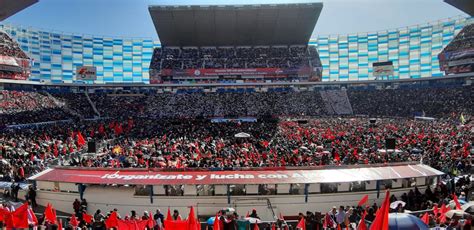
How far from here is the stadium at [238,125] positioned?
1226 centimetres

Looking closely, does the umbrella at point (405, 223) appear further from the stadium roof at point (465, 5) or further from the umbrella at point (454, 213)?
the stadium roof at point (465, 5)

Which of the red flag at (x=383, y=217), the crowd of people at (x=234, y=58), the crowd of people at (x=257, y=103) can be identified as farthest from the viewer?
the crowd of people at (x=234, y=58)

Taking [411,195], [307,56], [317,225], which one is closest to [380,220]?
[317,225]

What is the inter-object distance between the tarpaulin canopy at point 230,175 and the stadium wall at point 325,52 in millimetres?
57763

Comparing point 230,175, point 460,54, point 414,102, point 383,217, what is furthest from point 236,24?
point 383,217

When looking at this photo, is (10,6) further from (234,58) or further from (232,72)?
(234,58)

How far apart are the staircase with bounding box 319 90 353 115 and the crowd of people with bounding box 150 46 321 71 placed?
592cm

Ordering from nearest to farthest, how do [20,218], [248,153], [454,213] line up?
1. [454,213]
2. [20,218]
3. [248,153]

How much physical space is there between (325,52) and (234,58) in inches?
856

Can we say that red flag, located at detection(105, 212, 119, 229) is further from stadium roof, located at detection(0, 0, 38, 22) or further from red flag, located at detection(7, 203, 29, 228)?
stadium roof, located at detection(0, 0, 38, 22)

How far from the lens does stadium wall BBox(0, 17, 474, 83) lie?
63.3 metres

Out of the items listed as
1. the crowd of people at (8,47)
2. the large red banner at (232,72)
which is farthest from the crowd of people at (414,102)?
the crowd of people at (8,47)

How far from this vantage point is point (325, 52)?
7356 centimetres

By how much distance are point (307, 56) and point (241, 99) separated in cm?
1568
